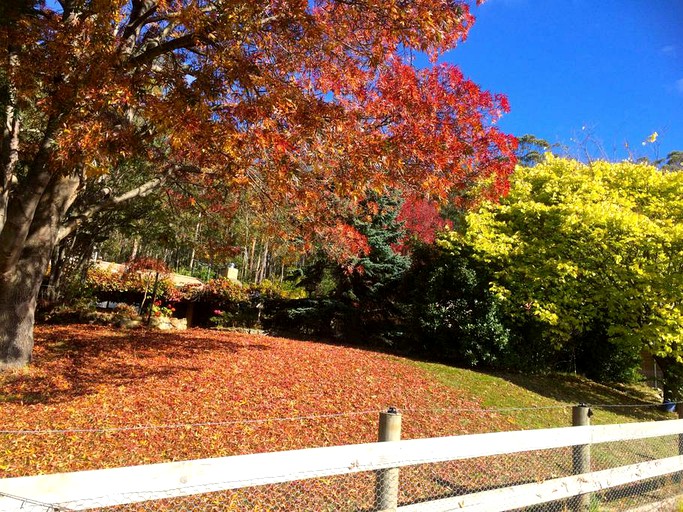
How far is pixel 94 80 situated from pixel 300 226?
6.09 metres

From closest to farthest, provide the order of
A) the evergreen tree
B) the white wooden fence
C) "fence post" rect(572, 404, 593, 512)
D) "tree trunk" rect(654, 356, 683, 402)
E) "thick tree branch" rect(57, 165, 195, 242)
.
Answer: the white wooden fence → "fence post" rect(572, 404, 593, 512) → "thick tree branch" rect(57, 165, 195, 242) → "tree trunk" rect(654, 356, 683, 402) → the evergreen tree

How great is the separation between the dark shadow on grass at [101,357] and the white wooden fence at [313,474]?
513cm

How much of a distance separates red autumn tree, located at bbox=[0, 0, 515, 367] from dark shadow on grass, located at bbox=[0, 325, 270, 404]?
2.62ft

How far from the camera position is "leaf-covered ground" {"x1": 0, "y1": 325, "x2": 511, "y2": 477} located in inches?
199

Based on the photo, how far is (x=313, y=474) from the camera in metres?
2.54

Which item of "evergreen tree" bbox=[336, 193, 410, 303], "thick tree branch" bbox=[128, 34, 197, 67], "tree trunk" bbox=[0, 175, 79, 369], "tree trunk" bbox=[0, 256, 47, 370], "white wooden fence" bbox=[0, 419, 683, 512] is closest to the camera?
"white wooden fence" bbox=[0, 419, 683, 512]

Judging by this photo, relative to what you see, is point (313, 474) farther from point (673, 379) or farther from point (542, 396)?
point (673, 379)

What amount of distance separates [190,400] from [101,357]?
2911 mm

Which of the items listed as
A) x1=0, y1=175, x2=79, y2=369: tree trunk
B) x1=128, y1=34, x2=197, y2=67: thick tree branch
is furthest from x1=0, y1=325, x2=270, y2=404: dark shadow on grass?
x1=128, y1=34, x2=197, y2=67: thick tree branch

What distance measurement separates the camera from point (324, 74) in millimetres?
7043

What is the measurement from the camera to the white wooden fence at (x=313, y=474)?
1.81 metres

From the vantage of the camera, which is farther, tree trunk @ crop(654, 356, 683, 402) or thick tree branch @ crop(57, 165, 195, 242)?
tree trunk @ crop(654, 356, 683, 402)

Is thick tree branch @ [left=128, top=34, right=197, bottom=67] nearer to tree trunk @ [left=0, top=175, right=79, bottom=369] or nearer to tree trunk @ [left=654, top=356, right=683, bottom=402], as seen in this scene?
tree trunk @ [left=0, top=175, right=79, bottom=369]

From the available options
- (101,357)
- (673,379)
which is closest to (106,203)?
(101,357)
